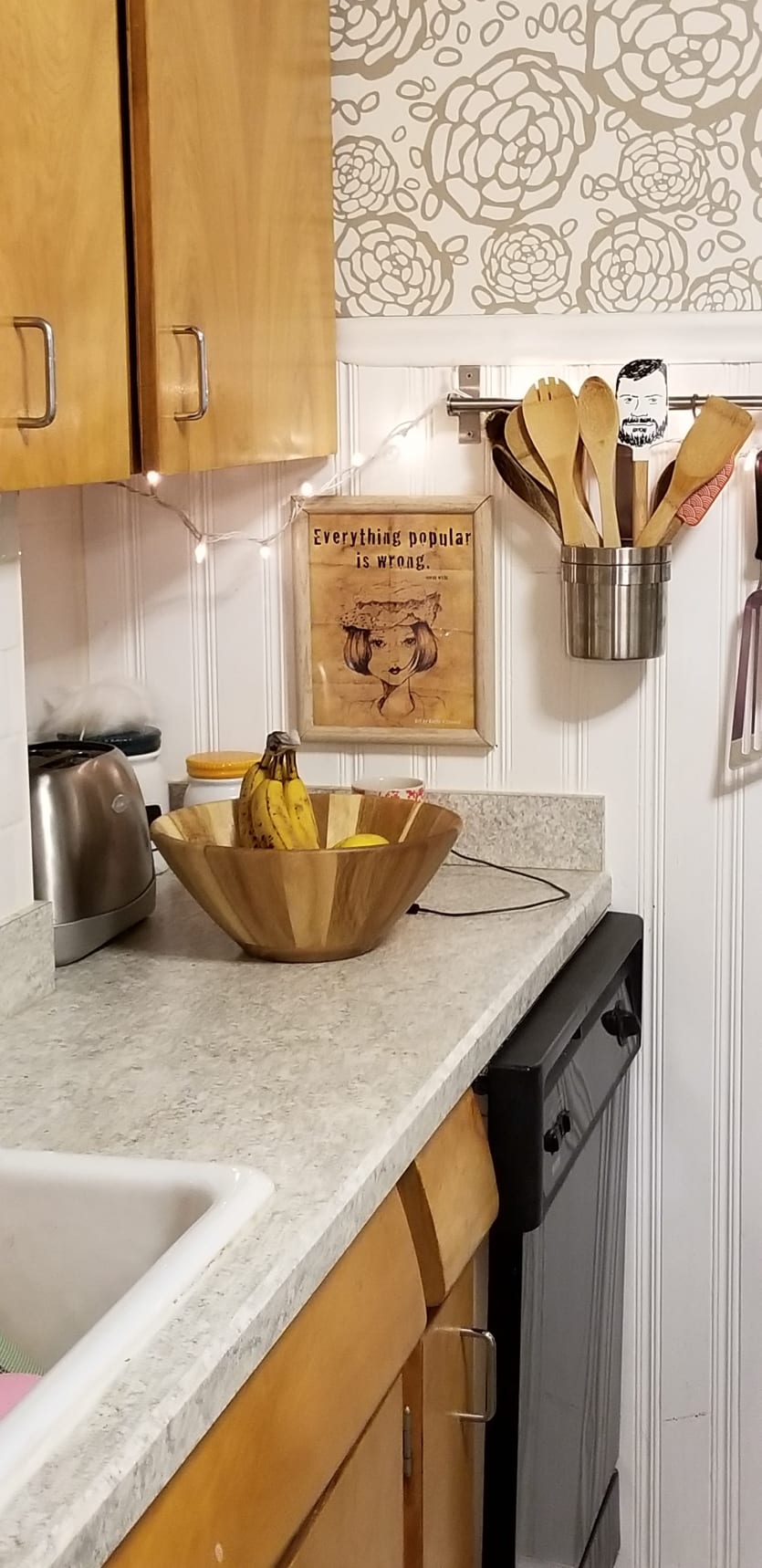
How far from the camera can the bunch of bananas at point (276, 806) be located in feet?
6.11

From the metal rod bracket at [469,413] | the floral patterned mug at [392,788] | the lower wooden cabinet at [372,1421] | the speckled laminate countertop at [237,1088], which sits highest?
the metal rod bracket at [469,413]

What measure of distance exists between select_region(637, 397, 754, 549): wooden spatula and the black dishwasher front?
0.48 m

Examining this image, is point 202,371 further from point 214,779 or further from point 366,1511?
point 366,1511

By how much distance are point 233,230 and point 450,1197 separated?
39.5 inches

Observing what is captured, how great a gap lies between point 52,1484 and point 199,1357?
0.14 metres

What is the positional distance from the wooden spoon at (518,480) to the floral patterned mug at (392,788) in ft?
1.12

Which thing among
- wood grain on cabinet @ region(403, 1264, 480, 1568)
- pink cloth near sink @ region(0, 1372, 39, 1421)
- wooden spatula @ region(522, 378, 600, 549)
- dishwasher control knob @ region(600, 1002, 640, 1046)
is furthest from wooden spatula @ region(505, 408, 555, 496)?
pink cloth near sink @ region(0, 1372, 39, 1421)

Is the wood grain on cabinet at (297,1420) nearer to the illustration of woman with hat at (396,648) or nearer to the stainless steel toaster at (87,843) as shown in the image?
the stainless steel toaster at (87,843)

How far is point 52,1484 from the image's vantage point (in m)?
0.89

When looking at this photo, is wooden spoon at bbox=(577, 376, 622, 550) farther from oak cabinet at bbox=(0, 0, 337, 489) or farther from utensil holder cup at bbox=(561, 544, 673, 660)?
oak cabinet at bbox=(0, 0, 337, 489)

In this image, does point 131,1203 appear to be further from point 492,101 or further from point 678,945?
point 492,101

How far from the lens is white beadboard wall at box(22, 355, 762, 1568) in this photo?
2141mm

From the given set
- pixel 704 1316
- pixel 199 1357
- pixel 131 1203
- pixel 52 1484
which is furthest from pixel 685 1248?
pixel 52 1484

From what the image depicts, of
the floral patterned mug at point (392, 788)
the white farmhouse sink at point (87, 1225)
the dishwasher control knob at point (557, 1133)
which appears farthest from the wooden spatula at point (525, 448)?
the white farmhouse sink at point (87, 1225)
